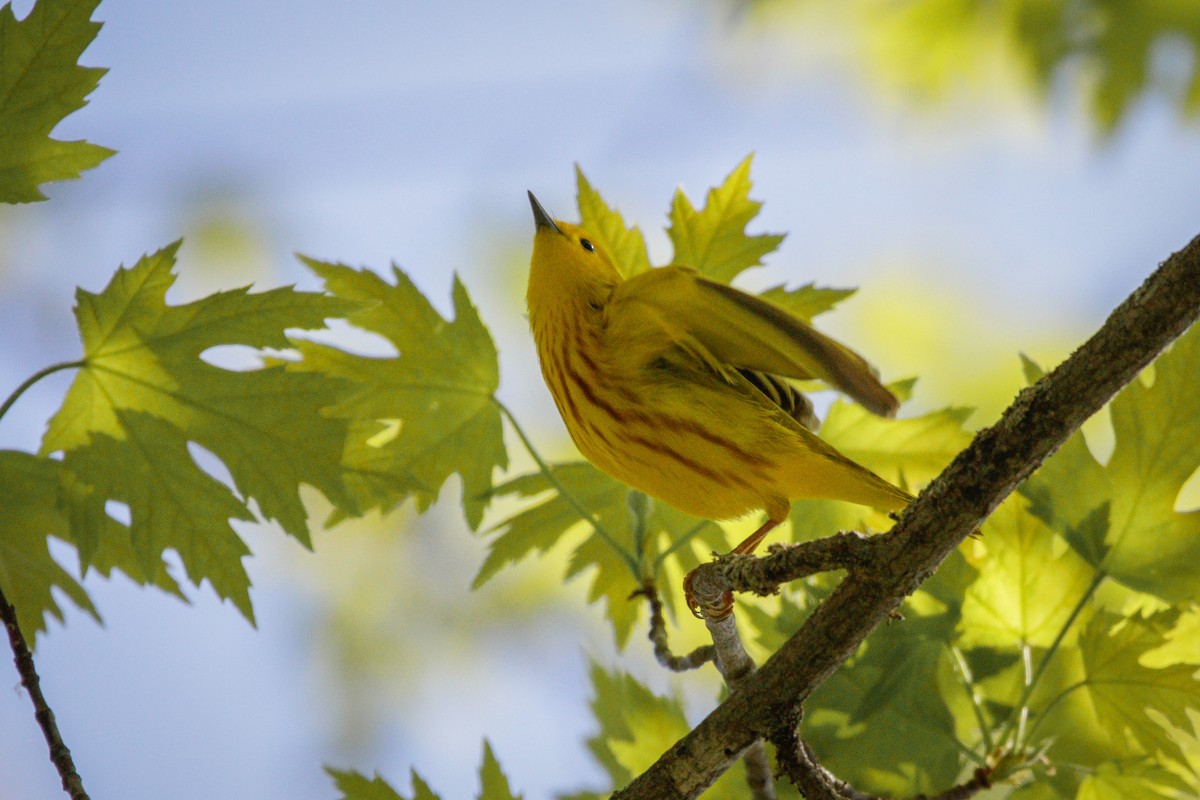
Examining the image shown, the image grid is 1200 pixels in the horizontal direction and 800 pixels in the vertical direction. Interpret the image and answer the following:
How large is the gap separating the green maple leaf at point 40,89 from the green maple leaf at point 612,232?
2.95 ft

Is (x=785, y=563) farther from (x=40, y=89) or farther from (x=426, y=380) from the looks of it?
(x=40, y=89)

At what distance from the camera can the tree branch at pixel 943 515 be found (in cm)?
133

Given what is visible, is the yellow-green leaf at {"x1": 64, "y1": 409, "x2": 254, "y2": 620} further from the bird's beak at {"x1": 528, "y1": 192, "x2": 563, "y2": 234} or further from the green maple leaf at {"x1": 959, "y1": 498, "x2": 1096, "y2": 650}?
the green maple leaf at {"x1": 959, "y1": 498, "x2": 1096, "y2": 650}

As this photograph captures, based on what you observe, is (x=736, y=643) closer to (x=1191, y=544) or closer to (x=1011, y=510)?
(x=1011, y=510)

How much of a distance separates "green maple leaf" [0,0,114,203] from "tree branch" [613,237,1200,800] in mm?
1357

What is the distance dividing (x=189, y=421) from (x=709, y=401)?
0.91 metres

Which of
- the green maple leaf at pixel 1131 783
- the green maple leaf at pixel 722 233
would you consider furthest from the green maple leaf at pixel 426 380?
the green maple leaf at pixel 1131 783

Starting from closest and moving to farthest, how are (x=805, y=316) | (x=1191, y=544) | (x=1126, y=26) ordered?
(x=1191, y=544), (x=805, y=316), (x=1126, y=26)

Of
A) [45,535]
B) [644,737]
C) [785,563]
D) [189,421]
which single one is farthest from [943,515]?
[45,535]

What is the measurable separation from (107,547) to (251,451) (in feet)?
1.39

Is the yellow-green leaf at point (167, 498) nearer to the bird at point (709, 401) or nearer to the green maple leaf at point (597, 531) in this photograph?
the green maple leaf at point (597, 531)

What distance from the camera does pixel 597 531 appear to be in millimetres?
2043

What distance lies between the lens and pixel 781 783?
1894 mm

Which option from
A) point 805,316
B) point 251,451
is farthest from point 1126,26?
point 251,451
